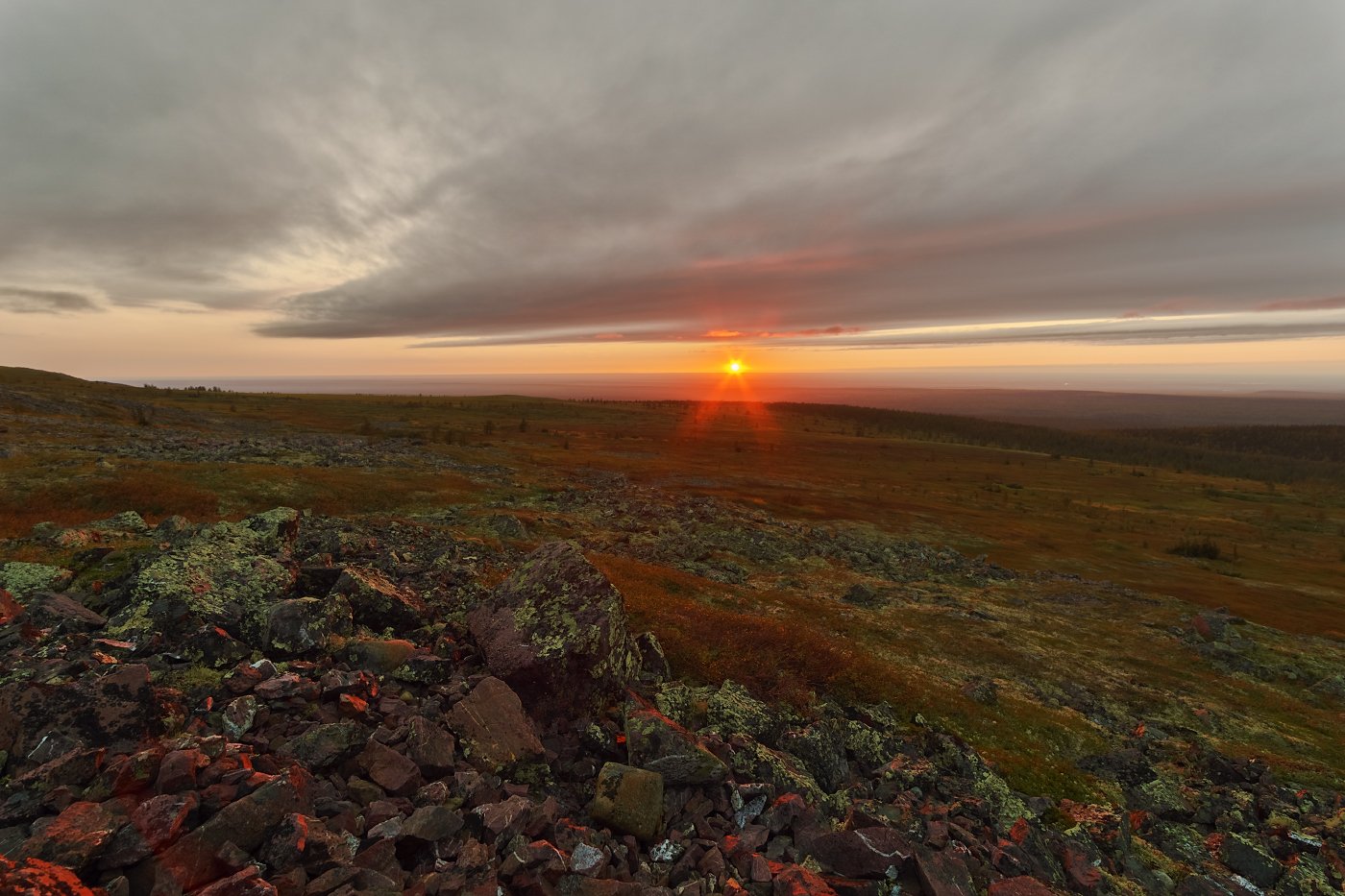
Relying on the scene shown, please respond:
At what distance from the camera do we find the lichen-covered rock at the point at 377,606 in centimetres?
1360

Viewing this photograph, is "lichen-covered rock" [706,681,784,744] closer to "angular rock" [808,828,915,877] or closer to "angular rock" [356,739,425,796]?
"angular rock" [808,828,915,877]

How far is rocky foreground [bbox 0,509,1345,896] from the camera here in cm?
657

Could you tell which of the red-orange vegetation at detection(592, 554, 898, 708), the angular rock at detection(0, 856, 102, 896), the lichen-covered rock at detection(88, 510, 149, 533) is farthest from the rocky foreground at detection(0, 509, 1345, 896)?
the lichen-covered rock at detection(88, 510, 149, 533)

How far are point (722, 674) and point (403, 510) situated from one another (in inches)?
1163

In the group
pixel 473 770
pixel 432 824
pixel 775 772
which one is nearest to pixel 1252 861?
pixel 775 772

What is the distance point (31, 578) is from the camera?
1249 cm

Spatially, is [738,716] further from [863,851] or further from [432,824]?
[432,824]

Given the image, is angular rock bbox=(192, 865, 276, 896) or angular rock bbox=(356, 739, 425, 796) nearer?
angular rock bbox=(192, 865, 276, 896)

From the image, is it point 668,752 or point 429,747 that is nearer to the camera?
point 429,747

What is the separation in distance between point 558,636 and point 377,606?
514 cm

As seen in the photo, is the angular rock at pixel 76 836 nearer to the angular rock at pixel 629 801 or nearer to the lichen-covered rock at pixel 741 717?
the angular rock at pixel 629 801

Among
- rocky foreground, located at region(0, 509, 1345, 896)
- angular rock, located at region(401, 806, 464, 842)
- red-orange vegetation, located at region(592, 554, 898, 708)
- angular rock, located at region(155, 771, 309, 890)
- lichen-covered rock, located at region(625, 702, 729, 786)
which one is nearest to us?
angular rock, located at region(155, 771, 309, 890)

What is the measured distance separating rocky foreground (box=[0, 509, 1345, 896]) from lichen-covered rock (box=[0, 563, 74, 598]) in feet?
0.28

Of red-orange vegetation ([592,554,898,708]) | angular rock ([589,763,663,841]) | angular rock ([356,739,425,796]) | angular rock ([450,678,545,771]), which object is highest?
angular rock ([356,739,425,796])
